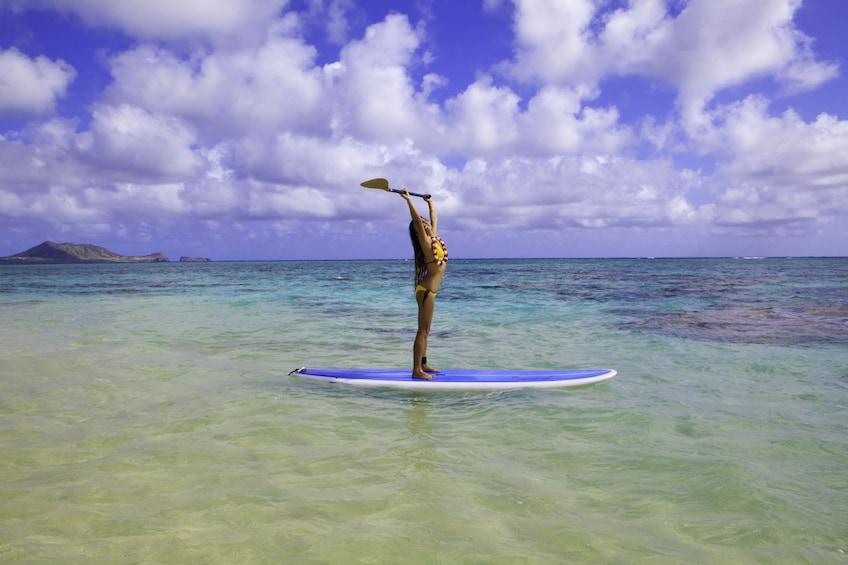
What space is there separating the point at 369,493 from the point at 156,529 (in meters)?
1.36

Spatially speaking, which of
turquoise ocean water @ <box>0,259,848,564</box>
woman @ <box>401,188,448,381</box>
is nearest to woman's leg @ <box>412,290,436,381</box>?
woman @ <box>401,188,448,381</box>

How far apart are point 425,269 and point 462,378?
1593mm

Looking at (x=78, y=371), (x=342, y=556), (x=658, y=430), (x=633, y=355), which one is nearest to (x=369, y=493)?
(x=342, y=556)

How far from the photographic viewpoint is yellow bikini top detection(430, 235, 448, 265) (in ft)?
24.6

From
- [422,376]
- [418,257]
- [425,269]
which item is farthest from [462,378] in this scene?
[418,257]

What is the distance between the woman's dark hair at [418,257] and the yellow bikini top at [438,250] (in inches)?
7.7

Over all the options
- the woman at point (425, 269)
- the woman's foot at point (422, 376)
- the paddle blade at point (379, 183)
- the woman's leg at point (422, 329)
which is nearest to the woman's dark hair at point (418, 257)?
the woman at point (425, 269)

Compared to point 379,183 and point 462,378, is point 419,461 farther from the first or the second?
point 379,183

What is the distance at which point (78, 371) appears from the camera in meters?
8.32

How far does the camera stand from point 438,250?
7.53 metres

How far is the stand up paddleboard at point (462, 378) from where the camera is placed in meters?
7.34

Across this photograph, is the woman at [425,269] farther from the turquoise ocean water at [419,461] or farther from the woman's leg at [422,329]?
the turquoise ocean water at [419,461]

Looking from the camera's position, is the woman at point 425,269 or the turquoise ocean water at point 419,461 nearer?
the turquoise ocean water at point 419,461

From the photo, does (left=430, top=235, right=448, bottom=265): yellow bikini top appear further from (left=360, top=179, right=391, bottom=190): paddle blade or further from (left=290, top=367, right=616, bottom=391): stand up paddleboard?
(left=290, top=367, right=616, bottom=391): stand up paddleboard
